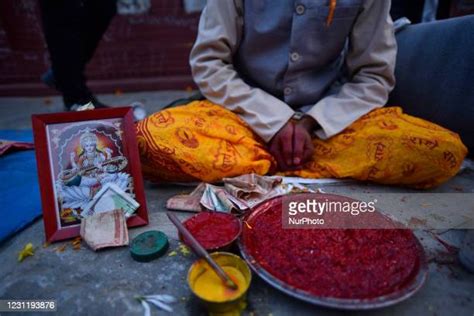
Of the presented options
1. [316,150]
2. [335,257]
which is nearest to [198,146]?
[316,150]

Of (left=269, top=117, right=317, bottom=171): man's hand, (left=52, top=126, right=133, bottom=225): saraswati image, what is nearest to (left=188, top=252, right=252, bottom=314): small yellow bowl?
(left=52, top=126, right=133, bottom=225): saraswati image

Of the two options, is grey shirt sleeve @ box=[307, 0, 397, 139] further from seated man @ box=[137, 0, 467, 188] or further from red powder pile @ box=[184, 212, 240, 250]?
red powder pile @ box=[184, 212, 240, 250]

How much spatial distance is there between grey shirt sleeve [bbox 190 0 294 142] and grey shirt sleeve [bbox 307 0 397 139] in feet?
0.62

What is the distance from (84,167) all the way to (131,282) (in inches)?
18.0

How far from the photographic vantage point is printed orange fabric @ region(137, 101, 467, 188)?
1.38 meters

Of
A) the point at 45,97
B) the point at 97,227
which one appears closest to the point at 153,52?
the point at 45,97

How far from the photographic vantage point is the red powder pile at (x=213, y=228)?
1045 millimetres

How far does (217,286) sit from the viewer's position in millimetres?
893

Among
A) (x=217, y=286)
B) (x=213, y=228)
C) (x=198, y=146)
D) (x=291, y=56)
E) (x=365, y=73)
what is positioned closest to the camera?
(x=217, y=286)

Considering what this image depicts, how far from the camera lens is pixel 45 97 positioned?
3.88 m

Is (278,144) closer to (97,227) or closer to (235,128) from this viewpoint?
(235,128)

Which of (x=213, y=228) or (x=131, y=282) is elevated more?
(x=213, y=228)

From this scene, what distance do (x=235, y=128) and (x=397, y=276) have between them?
2.94 ft

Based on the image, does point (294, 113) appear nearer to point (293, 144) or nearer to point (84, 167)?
point (293, 144)
